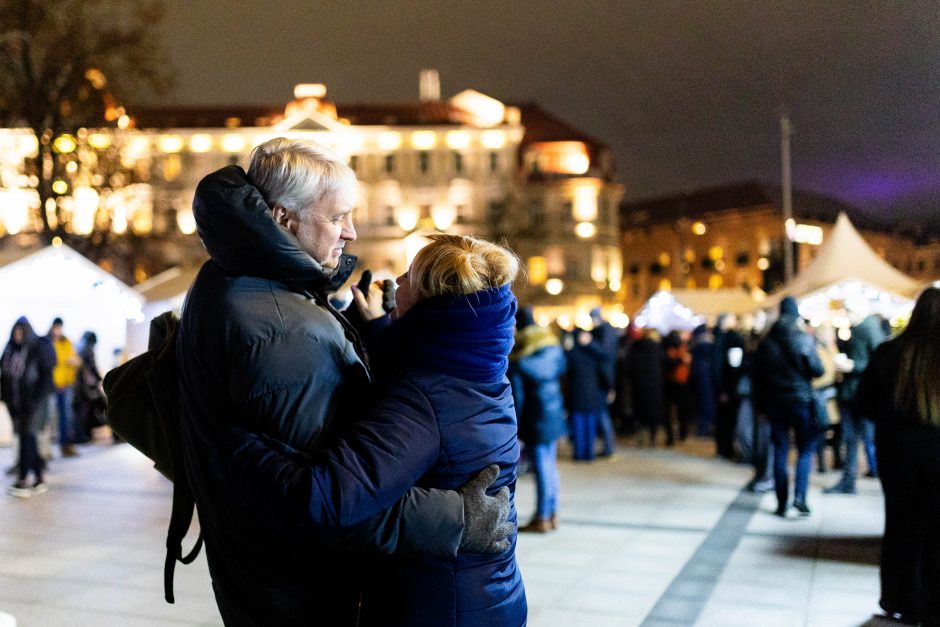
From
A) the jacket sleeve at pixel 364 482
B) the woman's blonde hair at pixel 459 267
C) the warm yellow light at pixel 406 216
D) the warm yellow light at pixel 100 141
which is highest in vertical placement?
the warm yellow light at pixel 406 216

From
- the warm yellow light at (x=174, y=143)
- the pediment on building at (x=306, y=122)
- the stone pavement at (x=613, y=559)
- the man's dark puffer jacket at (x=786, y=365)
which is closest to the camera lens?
the stone pavement at (x=613, y=559)

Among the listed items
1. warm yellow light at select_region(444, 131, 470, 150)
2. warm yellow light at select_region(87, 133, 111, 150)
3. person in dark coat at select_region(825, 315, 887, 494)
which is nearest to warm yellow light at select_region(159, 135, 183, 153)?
warm yellow light at select_region(444, 131, 470, 150)

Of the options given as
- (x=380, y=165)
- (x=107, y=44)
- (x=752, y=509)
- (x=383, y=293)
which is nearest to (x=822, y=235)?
(x=380, y=165)

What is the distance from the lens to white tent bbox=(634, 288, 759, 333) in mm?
24594

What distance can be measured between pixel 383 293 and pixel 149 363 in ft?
2.18

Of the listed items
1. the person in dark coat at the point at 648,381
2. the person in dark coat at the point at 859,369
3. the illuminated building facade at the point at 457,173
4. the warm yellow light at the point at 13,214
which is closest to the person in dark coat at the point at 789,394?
the person in dark coat at the point at 859,369

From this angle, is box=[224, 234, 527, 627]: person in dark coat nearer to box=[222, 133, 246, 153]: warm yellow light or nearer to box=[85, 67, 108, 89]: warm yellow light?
box=[85, 67, 108, 89]: warm yellow light

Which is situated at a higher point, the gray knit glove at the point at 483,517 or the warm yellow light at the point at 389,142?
the warm yellow light at the point at 389,142

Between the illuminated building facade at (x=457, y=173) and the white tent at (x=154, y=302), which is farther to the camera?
the illuminated building facade at (x=457, y=173)

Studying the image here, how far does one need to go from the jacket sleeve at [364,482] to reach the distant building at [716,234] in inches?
3058

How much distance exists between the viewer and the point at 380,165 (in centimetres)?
6862

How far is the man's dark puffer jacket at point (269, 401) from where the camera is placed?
199 cm

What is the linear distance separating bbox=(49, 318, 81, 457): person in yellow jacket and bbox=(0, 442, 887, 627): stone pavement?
359cm

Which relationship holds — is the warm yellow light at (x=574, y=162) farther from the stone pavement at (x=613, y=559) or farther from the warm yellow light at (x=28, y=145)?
the stone pavement at (x=613, y=559)
